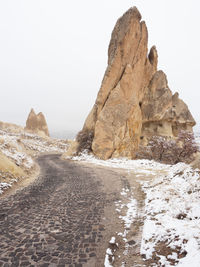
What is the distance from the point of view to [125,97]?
Answer: 2323 centimetres

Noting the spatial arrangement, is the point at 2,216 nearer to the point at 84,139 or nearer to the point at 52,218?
the point at 52,218

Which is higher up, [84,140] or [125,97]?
[125,97]

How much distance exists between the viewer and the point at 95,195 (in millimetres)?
7480

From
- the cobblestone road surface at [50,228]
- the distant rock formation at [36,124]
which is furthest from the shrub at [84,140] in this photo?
the distant rock formation at [36,124]

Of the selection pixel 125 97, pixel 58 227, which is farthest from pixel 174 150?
pixel 58 227

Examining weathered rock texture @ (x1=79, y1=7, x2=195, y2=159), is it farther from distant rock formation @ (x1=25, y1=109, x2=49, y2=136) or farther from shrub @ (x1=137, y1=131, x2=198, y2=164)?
distant rock formation @ (x1=25, y1=109, x2=49, y2=136)

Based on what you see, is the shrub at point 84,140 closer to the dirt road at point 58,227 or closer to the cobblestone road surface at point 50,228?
the dirt road at point 58,227

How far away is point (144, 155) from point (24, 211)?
20.1 meters

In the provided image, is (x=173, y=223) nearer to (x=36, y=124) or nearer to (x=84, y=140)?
(x=84, y=140)

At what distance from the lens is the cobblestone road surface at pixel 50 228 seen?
341 centimetres

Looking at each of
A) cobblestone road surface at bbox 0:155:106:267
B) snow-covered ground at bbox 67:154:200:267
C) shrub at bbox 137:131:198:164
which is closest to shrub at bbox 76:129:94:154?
shrub at bbox 137:131:198:164

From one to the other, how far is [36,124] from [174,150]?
210 feet

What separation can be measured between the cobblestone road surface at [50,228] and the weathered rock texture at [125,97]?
585 inches

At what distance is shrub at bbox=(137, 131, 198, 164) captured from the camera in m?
15.8
